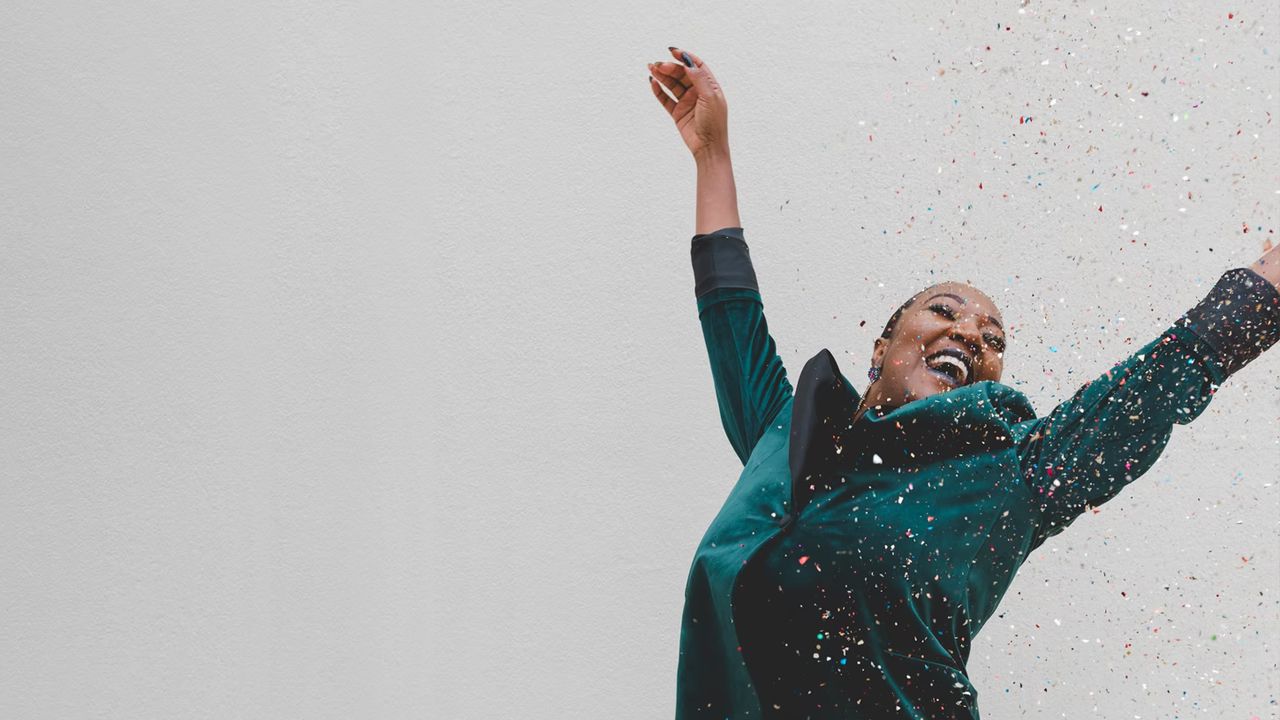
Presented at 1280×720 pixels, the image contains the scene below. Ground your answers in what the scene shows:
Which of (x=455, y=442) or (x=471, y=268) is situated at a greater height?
(x=471, y=268)

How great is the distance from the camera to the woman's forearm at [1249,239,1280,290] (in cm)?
76

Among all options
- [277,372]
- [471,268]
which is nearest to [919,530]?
[471,268]

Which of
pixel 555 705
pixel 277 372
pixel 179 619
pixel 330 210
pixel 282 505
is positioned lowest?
pixel 555 705

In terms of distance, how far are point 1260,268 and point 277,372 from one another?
97 centimetres

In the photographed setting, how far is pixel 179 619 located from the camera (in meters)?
1.34

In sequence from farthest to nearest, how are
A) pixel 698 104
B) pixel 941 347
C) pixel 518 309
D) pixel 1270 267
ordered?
pixel 518 309 < pixel 698 104 < pixel 941 347 < pixel 1270 267

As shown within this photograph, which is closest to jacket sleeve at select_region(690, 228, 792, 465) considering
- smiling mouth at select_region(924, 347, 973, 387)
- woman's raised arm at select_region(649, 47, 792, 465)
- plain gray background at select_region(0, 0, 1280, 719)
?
woman's raised arm at select_region(649, 47, 792, 465)

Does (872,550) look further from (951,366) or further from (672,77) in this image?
(672,77)

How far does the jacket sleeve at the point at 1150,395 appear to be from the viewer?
2.47ft

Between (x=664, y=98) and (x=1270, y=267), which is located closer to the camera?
(x=1270, y=267)

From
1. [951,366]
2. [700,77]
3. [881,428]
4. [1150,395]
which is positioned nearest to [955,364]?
[951,366]

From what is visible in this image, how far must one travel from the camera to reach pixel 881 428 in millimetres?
942

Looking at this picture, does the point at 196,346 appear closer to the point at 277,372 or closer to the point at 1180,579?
the point at 277,372

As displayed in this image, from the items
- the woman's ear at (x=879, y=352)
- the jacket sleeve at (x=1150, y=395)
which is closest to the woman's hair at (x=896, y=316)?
the woman's ear at (x=879, y=352)
